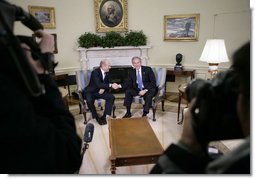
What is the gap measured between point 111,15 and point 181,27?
1350 mm

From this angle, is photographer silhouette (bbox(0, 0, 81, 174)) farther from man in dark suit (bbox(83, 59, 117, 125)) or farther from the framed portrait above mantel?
the framed portrait above mantel

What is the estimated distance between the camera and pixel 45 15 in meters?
4.05

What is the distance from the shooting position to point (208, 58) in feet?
8.21

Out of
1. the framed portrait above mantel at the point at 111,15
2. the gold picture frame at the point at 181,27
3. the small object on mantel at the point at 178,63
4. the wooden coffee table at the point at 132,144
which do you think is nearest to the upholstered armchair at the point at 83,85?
the wooden coffee table at the point at 132,144

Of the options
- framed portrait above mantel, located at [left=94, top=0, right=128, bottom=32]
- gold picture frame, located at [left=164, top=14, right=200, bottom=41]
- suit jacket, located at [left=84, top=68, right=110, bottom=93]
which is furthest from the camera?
framed portrait above mantel, located at [left=94, top=0, right=128, bottom=32]

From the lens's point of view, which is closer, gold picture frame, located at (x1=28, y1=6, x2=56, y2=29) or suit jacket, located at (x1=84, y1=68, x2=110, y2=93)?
suit jacket, located at (x1=84, y1=68, x2=110, y2=93)

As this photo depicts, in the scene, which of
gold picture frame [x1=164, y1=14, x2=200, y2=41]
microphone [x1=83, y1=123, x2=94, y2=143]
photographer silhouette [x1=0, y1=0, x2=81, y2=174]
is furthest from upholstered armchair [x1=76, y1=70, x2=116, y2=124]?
photographer silhouette [x1=0, y1=0, x2=81, y2=174]

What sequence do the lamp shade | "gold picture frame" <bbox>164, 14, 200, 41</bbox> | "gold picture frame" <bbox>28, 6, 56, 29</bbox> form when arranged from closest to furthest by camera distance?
the lamp shade < "gold picture frame" <bbox>28, 6, 56, 29</bbox> < "gold picture frame" <bbox>164, 14, 200, 41</bbox>

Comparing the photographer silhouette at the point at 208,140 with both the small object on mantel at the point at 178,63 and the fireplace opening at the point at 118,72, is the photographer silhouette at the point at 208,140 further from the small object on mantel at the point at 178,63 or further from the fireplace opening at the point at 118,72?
the fireplace opening at the point at 118,72

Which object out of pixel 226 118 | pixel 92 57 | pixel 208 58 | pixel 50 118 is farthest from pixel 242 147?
pixel 92 57

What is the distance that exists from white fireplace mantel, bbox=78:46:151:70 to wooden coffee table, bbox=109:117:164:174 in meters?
2.20

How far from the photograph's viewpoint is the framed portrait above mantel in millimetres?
4277

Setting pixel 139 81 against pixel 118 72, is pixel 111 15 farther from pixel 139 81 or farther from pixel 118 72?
pixel 139 81

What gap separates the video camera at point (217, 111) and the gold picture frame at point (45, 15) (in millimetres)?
4012
